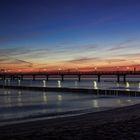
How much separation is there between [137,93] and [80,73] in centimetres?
10654

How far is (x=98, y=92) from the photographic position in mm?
46688

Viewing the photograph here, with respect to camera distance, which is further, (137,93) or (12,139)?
(137,93)

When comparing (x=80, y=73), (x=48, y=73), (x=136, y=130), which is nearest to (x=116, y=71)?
(x=80, y=73)

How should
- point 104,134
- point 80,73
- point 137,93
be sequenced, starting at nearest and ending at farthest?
point 104,134, point 137,93, point 80,73

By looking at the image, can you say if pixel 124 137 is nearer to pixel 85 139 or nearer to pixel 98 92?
pixel 85 139

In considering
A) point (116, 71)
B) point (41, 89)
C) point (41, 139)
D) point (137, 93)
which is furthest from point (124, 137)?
point (116, 71)

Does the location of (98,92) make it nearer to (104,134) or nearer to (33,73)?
(104,134)

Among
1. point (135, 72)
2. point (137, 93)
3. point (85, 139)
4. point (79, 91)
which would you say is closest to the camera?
point (85, 139)

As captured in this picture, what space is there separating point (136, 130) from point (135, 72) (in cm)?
11244

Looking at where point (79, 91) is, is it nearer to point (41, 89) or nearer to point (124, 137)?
point (41, 89)

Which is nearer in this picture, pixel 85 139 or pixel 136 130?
pixel 85 139

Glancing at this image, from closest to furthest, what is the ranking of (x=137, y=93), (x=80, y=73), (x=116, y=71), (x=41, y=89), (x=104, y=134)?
(x=104, y=134), (x=137, y=93), (x=41, y=89), (x=116, y=71), (x=80, y=73)

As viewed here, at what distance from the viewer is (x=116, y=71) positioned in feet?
429

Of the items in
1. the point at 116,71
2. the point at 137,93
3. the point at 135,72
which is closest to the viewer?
the point at 137,93
